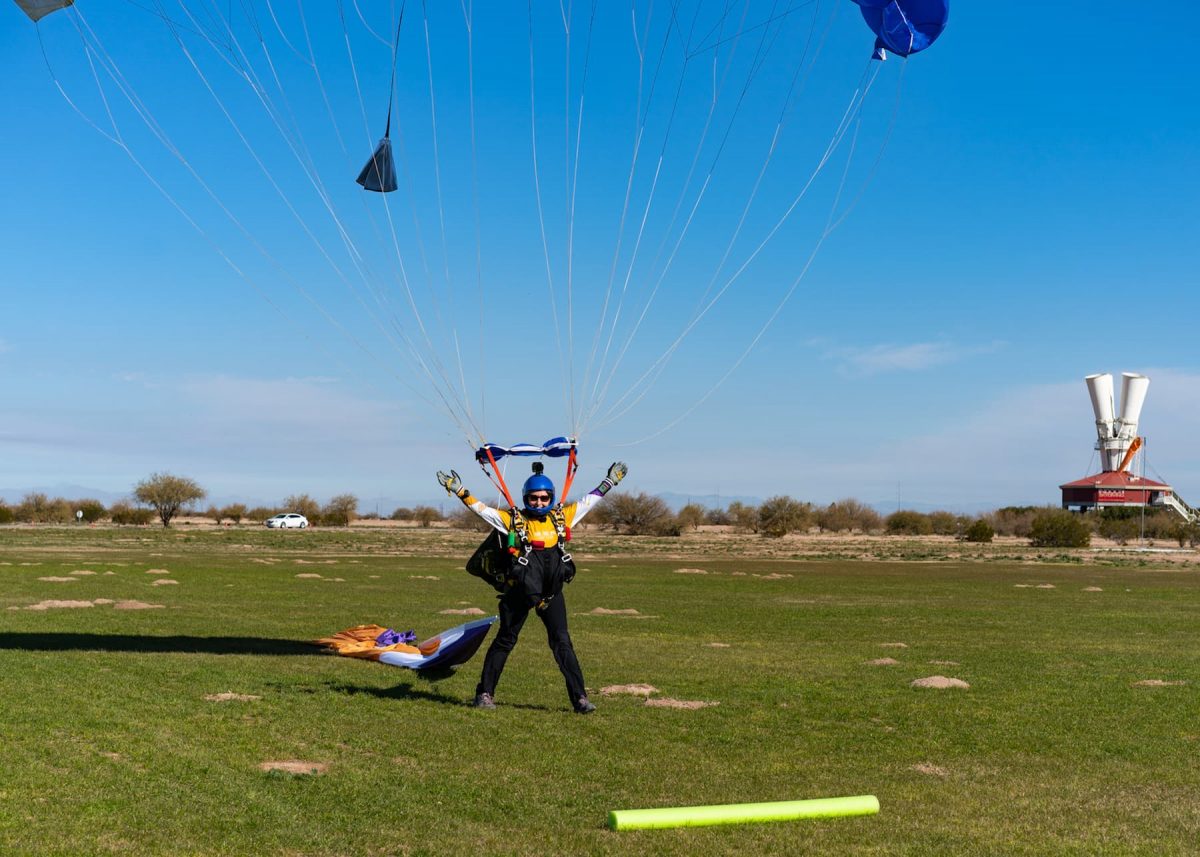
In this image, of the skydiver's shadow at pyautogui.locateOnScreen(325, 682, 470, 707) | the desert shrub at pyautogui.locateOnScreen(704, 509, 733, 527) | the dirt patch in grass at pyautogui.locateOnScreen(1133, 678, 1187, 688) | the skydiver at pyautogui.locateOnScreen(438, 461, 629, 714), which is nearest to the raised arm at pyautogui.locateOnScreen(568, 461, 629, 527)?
the skydiver at pyautogui.locateOnScreen(438, 461, 629, 714)

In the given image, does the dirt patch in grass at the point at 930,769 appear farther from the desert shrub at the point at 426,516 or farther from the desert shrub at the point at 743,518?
the desert shrub at the point at 426,516

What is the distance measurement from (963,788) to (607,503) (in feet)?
301

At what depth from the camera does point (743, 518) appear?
385 ft

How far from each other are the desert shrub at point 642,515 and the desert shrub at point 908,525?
2970 cm

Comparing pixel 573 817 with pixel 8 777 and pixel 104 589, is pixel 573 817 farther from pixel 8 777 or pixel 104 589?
pixel 104 589

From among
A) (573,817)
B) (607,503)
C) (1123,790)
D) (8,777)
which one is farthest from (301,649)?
(607,503)

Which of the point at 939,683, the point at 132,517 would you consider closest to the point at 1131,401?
the point at 132,517

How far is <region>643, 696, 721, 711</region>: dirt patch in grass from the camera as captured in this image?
39.9ft

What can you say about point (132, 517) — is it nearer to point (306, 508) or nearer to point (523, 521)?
point (306, 508)

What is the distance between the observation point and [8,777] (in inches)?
313

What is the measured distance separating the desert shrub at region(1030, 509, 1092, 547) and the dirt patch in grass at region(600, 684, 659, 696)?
8057cm

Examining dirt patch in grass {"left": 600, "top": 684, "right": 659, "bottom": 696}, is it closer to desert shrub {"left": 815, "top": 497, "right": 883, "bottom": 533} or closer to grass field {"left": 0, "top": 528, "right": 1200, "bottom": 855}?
grass field {"left": 0, "top": 528, "right": 1200, "bottom": 855}

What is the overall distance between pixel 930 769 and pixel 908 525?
11048 cm

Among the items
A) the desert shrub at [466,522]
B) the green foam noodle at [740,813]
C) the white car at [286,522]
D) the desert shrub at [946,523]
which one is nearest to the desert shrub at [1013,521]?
the desert shrub at [946,523]
